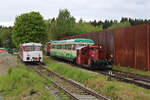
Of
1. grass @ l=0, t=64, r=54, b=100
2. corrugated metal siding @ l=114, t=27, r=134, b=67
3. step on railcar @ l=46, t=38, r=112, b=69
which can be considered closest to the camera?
grass @ l=0, t=64, r=54, b=100

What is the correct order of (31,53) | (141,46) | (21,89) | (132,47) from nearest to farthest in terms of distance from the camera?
(21,89) < (141,46) < (132,47) < (31,53)

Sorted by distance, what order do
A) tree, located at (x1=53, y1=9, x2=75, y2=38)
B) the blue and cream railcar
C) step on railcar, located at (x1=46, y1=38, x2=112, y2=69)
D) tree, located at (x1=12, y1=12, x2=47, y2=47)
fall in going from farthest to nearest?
1. tree, located at (x1=53, y1=9, x2=75, y2=38)
2. tree, located at (x1=12, y1=12, x2=47, y2=47)
3. the blue and cream railcar
4. step on railcar, located at (x1=46, y1=38, x2=112, y2=69)

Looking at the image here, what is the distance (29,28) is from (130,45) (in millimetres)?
17634

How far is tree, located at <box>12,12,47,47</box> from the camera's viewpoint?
32094mm

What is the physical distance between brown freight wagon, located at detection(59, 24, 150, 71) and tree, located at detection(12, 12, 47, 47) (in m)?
12.0

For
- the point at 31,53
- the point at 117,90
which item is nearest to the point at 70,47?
the point at 31,53

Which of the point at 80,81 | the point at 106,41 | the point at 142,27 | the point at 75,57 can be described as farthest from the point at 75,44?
the point at 80,81

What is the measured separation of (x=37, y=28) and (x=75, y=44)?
11.6 m

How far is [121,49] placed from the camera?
21500 millimetres

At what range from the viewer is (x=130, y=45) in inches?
790

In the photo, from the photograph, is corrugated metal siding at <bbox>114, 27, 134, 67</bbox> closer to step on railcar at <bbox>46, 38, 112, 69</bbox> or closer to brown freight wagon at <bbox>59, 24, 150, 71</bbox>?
brown freight wagon at <bbox>59, 24, 150, 71</bbox>

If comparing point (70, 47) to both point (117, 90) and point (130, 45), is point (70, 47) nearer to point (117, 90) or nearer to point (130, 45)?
point (130, 45)

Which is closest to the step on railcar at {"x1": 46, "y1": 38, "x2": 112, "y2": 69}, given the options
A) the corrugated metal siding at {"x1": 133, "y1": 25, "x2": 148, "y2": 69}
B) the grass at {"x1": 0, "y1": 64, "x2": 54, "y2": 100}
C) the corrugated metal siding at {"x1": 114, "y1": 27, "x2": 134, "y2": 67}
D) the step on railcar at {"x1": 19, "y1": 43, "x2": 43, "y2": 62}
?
the corrugated metal siding at {"x1": 114, "y1": 27, "x2": 134, "y2": 67}

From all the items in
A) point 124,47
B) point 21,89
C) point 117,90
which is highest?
point 124,47
